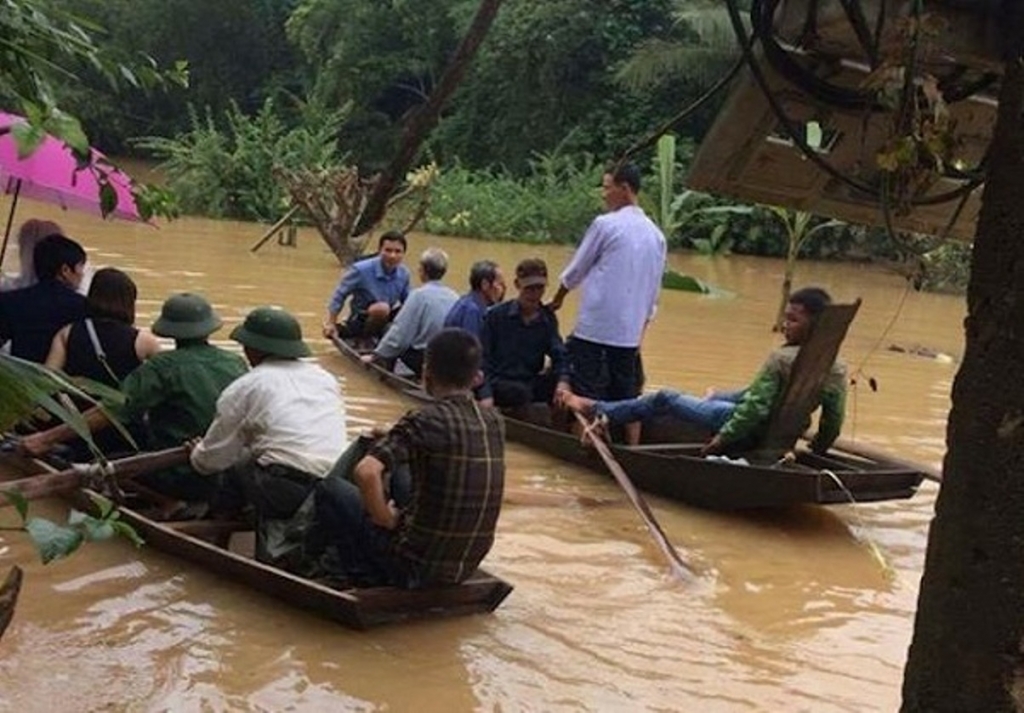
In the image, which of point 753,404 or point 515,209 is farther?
point 515,209

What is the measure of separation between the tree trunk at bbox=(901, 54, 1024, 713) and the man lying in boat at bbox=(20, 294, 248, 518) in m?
4.08

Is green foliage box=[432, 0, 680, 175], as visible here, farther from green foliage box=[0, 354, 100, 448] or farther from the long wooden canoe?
green foliage box=[0, 354, 100, 448]

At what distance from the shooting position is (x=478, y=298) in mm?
8344

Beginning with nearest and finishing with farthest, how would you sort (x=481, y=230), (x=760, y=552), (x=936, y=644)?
(x=936, y=644) < (x=760, y=552) < (x=481, y=230)

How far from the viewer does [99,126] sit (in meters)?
41.3

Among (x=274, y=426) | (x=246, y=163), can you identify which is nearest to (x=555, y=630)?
(x=274, y=426)

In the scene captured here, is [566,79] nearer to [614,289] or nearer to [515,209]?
[515,209]

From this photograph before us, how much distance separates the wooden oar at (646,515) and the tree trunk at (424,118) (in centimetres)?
286

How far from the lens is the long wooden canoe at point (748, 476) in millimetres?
6434

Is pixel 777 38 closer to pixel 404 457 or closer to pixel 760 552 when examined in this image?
pixel 404 457

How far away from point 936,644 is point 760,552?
4367 mm

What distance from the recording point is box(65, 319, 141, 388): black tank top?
587cm

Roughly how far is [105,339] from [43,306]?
57 centimetres

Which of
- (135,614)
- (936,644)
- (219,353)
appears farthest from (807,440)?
(936,644)
